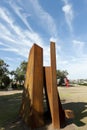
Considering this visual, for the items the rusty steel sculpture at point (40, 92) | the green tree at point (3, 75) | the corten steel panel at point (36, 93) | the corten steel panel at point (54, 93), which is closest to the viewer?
the corten steel panel at point (54, 93)

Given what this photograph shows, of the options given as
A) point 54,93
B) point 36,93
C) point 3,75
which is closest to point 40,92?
point 36,93

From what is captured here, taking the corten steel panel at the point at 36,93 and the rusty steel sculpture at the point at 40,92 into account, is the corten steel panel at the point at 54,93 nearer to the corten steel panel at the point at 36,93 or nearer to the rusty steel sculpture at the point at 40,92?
the rusty steel sculpture at the point at 40,92

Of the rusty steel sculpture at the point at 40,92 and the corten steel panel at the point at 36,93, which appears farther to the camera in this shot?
the corten steel panel at the point at 36,93

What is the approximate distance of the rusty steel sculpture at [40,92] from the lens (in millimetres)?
8055

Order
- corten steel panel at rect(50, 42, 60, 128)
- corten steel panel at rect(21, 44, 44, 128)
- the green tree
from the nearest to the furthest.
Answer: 1. corten steel panel at rect(50, 42, 60, 128)
2. corten steel panel at rect(21, 44, 44, 128)
3. the green tree

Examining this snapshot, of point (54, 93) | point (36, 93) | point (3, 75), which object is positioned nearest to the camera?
point (54, 93)

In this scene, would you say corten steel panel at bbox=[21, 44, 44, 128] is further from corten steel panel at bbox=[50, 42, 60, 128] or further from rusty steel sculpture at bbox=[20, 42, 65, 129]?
corten steel panel at bbox=[50, 42, 60, 128]

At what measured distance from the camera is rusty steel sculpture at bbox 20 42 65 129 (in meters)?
8.05

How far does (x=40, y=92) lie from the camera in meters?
8.72

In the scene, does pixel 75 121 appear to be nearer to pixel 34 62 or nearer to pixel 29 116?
pixel 29 116

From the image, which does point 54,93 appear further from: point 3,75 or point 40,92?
point 3,75

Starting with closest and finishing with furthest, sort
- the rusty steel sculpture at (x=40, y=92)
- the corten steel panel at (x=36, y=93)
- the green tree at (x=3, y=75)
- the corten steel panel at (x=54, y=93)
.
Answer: the corten steel panel at (x=54, y=93), the rusty steel sculpture at (x=40, y=92), the corten steel panel at (x=36, y=93), the green tree at (x=3, y=75)

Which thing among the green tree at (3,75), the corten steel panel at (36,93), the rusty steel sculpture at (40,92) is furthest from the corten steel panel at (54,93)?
the green tree at (3,75)

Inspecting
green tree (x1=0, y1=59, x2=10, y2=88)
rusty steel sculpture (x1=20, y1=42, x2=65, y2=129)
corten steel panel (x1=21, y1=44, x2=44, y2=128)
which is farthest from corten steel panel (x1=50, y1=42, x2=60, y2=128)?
green tree (x1=0, y1=59, x2=10, y2=88)
